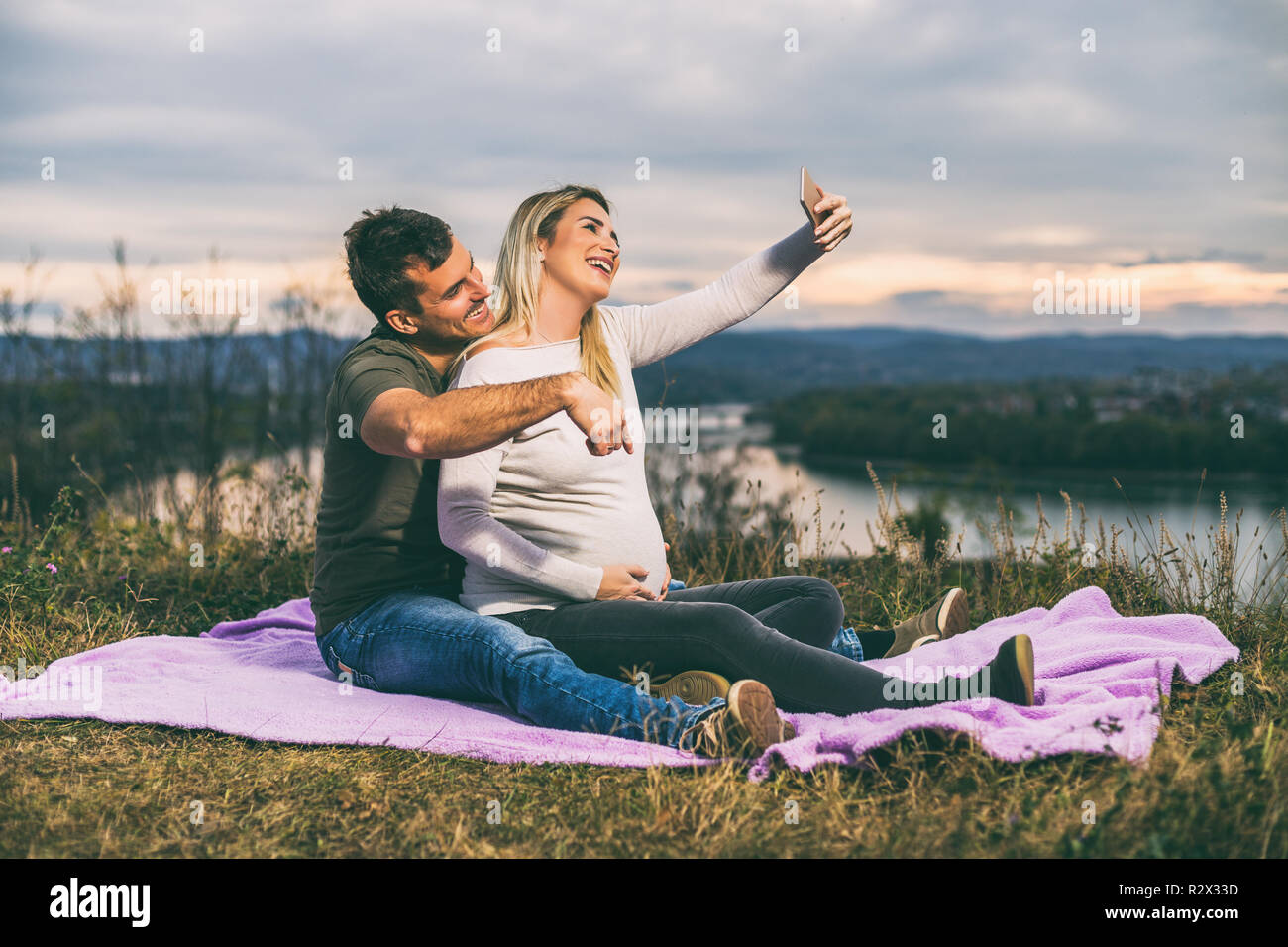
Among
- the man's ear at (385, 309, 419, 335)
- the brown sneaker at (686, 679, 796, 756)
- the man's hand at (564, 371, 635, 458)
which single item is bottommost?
the brown sneaker at (686, 679, 796, 756)

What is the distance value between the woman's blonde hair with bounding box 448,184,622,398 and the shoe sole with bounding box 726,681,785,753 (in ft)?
3.73

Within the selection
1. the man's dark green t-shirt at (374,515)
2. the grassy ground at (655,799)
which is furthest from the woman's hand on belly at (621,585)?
the man's dark green t-shirt at (374,515)

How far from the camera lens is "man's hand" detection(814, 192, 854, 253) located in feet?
11.2

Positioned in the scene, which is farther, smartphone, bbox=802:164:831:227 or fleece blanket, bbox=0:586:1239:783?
smartphone, bbox=802:164:831:227

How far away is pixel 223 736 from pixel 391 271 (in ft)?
5.22

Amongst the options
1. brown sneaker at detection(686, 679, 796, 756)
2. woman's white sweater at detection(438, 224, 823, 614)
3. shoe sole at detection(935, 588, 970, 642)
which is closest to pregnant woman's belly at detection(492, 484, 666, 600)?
woman's white sweater at detection(438, 224, 823, 614)

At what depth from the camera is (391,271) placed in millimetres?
3229

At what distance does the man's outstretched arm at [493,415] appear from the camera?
2.53 metres

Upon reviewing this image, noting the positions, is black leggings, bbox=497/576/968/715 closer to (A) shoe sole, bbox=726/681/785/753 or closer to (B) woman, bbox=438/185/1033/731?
(B) woman, bbox=438/185/1033/731

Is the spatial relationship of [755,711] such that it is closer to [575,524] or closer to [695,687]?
[695,687]

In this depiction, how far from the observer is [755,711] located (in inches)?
102
